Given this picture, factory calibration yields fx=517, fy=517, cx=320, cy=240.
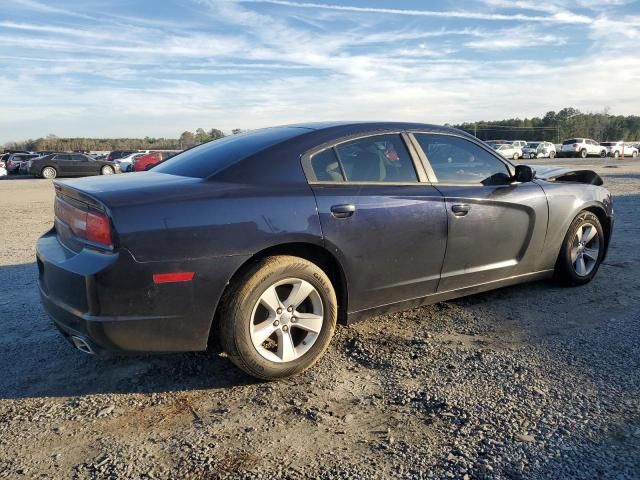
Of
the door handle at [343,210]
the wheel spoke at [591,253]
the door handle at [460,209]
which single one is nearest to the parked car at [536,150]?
the wheel spoke at [591,253]

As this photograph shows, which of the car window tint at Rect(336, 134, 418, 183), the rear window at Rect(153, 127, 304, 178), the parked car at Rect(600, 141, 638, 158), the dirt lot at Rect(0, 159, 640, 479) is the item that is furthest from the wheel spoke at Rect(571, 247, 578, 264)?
the parked car at Rect(600, 141, 638, 158)

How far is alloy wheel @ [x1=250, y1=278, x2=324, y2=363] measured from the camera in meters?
3.01

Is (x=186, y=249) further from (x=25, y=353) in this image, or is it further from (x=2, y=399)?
(x=25, y=353)

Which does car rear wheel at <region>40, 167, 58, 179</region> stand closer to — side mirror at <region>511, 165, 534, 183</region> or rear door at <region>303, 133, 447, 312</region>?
rear door at <region>303, 133, 447, 312</region>

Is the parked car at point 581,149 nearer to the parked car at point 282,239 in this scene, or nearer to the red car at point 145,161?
the red car at point 145,161

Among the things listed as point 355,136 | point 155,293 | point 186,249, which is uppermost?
point 355,136

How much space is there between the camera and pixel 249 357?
2.95 m

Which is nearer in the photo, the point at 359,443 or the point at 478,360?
the point at 359,443

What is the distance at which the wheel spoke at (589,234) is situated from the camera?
190 inches

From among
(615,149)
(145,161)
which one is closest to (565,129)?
(615,149)

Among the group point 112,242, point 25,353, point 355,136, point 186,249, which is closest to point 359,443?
point 186,249

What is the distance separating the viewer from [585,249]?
16.0 ft

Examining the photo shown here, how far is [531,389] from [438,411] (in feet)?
2.02

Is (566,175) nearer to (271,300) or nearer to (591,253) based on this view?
(591,253)
